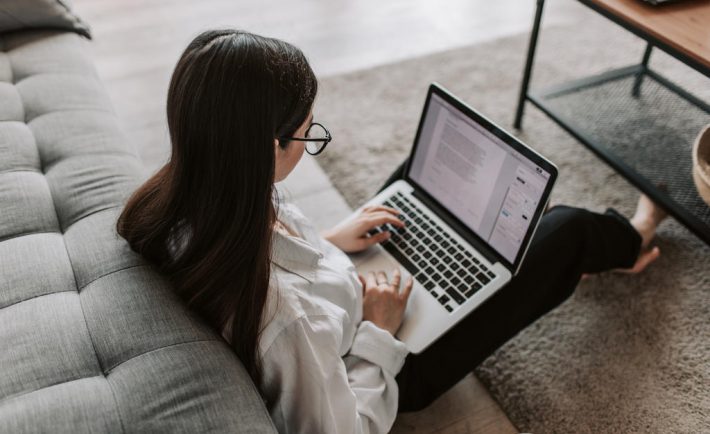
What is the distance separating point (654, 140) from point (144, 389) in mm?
1692

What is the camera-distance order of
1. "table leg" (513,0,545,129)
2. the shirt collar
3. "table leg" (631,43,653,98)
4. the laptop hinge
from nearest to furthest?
the shirt collar
the laptop hinge
"table leg" (513,0,545,129)
"table leg" (631,43,653,98)

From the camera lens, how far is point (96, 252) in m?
0.94

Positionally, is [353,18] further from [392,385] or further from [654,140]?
[392,385]

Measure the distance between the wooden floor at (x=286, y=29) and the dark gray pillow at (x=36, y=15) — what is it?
48 centimetres

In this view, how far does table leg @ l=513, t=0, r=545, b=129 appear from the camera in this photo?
175 cm

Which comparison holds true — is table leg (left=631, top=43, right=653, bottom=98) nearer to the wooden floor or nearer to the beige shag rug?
the beige shag rug

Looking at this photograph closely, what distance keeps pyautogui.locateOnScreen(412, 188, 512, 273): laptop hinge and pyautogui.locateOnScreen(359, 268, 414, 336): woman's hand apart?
160mm

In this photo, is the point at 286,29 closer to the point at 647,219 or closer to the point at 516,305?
the point at 647,219

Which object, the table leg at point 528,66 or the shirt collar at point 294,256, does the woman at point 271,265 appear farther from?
the table leg at point 528,66

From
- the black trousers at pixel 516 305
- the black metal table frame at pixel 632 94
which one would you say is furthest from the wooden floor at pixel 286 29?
the black trousers at pixel 516 305

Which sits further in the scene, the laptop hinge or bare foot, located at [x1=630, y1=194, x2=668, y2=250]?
bare foot, located at [x1=630, y1=194, x2=668, y2=250]

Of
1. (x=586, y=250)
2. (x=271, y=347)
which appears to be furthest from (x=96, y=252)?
(x=586, y=250)

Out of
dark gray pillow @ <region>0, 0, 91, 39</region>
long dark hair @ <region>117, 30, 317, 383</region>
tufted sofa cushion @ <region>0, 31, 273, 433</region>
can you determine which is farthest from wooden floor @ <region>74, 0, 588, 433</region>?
long dark hair @ <region>117, 30, 317, 383</region>

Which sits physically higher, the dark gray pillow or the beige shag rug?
the dark gray pillow
